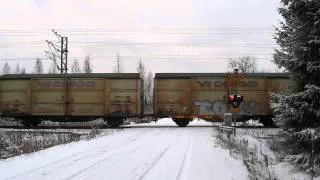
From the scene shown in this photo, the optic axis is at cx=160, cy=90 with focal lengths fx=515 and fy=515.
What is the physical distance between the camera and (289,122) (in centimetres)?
1191

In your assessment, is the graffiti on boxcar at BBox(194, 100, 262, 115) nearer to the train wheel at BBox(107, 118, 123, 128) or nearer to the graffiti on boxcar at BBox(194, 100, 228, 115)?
the graffiti on boxcar at BBox(194, 100, 228, 115)

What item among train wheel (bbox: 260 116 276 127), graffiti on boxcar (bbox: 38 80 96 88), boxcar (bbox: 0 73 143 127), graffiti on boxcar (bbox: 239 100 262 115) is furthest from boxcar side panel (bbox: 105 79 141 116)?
train wheel (bbox: 260 116 276 127)

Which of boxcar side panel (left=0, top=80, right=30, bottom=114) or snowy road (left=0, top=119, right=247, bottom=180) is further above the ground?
boxcar side panel (left=0, top=80, right=30, bottom=114)

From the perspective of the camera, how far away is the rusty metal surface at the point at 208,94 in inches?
1399

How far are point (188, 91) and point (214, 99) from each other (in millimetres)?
1882

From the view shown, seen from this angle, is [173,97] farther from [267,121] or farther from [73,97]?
[73,97]

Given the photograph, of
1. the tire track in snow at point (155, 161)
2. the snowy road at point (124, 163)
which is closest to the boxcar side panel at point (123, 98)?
the tire track in snow at point (155, 161)

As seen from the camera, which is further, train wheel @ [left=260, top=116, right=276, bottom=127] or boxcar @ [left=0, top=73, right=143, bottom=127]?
train wheel @ [left=260, top=116, right=276, bottom=127]

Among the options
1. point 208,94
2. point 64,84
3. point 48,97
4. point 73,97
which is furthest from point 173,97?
point 48,97

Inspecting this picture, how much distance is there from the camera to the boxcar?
35.5 meters

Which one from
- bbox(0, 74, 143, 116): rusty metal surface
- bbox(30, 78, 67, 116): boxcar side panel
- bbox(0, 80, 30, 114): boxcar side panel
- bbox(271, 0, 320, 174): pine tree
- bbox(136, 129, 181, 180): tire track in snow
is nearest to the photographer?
bbox(271, 0, 320, 174): pine tree

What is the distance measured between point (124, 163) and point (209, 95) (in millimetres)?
22277

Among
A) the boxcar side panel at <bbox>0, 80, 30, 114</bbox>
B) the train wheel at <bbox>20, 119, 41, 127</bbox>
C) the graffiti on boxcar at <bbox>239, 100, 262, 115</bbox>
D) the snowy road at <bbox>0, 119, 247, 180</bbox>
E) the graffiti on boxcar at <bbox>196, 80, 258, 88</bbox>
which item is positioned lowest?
the snowy road at <bbox>0, 119, 247, 180</bbox>

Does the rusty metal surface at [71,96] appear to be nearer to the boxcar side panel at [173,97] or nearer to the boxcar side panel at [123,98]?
the boxcar side panel at [123,98]
